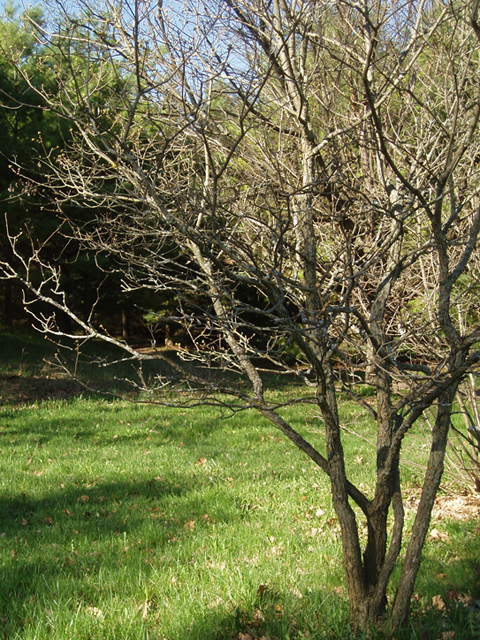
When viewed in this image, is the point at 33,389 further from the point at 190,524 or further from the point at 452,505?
the point at 452,505

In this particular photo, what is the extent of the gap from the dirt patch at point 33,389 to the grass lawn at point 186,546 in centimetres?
294

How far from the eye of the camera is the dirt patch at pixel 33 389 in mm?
10477

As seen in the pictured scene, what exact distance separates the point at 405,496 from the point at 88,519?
10.4ft

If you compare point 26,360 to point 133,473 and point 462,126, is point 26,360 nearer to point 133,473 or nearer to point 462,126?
point 133,473

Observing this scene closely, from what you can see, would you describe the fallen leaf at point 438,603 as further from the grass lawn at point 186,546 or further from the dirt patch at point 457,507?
the dirt patch at point 457,507

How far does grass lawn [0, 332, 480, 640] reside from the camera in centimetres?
301

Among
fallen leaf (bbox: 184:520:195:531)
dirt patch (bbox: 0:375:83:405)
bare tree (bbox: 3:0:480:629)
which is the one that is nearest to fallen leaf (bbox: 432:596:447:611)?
bare tree (bbox: 3:0:480:629)

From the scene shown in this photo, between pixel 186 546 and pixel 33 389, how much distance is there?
8.34 meters

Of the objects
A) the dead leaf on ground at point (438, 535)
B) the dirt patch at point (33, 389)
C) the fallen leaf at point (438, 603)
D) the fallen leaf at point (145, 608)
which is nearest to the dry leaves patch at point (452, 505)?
the dead leaf on ground at point (438, 535)

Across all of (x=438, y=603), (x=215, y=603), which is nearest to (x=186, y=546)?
(x=215, y=603)

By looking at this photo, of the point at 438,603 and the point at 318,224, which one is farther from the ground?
the point at 318,224

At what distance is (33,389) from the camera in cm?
1140

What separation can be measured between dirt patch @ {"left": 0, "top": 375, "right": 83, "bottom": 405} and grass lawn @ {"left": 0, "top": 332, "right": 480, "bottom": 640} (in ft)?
9.65

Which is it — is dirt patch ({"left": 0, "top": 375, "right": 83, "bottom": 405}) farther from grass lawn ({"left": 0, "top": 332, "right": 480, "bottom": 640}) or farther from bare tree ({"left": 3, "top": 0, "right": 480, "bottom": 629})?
bare tree ({"left": 3, "top": 0, "right": 480, "bottom": 629})
